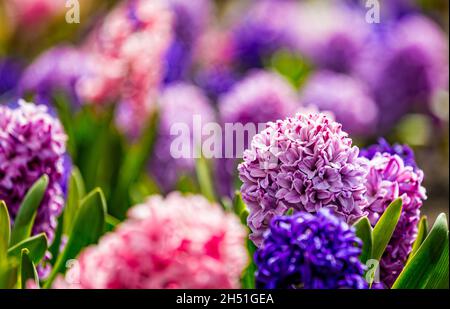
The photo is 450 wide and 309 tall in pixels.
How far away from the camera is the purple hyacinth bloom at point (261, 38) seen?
313cm

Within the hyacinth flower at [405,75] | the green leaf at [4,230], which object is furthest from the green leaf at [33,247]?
the hyacinth flower at [405,75]

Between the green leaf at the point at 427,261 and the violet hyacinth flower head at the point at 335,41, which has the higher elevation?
the violet hyacinth flower head at the point at 335,41

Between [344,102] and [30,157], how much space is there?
1.28m

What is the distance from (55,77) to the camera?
2.49 meters

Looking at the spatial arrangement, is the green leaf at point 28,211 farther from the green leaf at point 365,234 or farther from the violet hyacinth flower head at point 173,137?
the violet hyacinth flower head at point 173,137

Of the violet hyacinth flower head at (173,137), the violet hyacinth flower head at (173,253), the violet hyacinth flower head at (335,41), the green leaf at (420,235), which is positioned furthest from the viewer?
the violet hyacinth flower head at (335,41)

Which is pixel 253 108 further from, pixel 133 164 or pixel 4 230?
pixel 4 230

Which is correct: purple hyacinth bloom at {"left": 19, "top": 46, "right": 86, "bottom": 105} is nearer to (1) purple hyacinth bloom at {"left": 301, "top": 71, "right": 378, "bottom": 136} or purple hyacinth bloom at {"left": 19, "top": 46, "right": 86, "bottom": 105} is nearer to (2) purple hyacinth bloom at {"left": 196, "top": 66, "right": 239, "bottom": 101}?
(2) purple hyacinth bloom at {"left": 196, "top": 66, "right": 239, "bottom": 101}

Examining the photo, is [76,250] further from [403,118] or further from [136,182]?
[403,118]

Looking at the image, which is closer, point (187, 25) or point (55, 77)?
point (55, 77)

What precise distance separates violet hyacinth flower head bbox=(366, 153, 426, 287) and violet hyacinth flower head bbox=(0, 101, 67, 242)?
0.48 metres

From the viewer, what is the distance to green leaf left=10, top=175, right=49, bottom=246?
1303 millimetres

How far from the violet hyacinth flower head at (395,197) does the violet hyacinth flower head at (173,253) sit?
0.28 metres

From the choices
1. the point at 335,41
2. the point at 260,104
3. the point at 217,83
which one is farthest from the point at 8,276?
the point at 335,41
